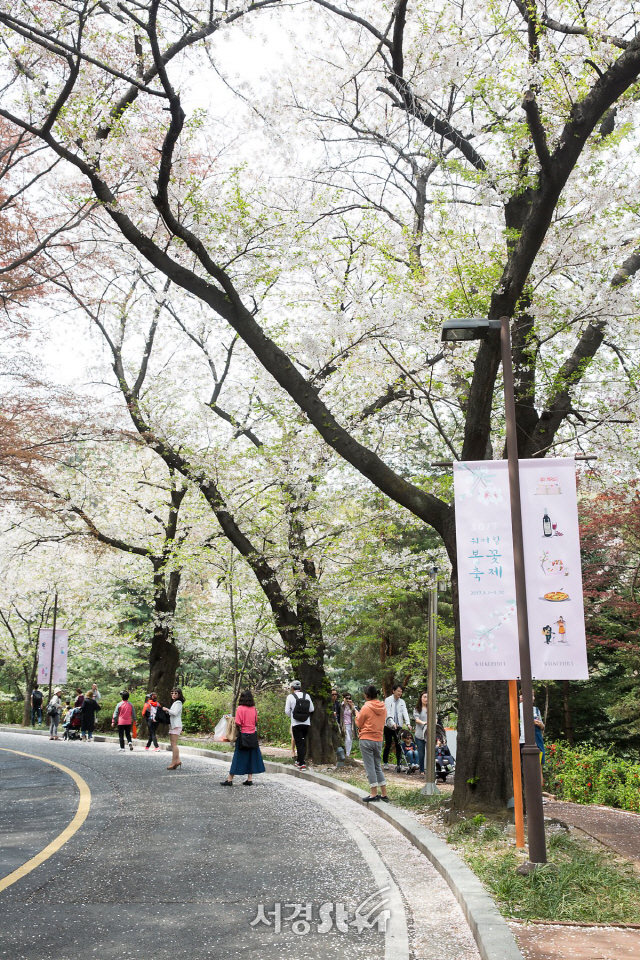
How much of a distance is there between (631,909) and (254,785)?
9.46 m

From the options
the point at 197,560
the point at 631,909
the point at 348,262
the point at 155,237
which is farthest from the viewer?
the point at 197,560

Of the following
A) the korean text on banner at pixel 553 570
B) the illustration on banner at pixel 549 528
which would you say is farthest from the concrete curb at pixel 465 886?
the illustration on banner at pixel 549 528

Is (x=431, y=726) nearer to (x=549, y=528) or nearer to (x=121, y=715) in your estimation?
(x=549, y=528)

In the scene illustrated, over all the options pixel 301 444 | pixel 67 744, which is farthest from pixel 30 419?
pixel 67 744

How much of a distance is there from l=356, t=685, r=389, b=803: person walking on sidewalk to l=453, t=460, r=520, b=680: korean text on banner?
11.7 ft

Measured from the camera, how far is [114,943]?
205 inches

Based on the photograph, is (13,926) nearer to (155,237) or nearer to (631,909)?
(631,909)

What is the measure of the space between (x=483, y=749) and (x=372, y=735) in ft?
7.22

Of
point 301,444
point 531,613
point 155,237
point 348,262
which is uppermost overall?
point 348,262

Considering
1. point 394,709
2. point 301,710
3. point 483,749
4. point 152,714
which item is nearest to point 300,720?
point 301,710

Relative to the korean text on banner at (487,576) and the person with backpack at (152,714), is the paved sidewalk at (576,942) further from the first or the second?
the person with backpack at (152,714)

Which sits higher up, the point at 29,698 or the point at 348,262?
the point at 348,262

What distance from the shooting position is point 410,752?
18641 mm

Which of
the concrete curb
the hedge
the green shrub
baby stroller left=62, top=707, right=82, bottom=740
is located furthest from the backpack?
the green shrub
